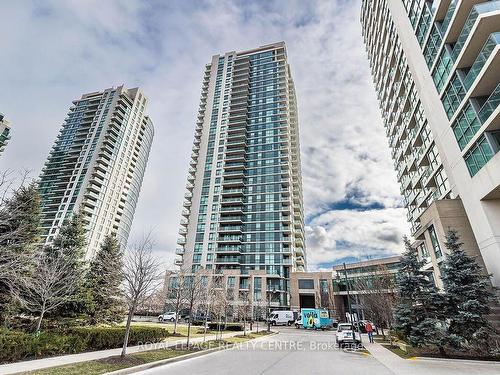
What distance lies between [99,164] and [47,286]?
8201cm

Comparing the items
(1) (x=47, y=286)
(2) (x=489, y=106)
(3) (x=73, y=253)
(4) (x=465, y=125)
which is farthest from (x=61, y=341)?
(4) (x=465, y=125)

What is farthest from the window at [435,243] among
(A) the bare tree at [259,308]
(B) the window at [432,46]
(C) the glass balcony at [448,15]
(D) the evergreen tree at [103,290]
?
(A) the bare tree at [259,308]

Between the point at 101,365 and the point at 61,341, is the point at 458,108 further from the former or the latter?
the point at 61,341

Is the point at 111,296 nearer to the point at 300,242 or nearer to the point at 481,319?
the point at 481,319

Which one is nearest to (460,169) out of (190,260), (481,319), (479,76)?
(479,76)

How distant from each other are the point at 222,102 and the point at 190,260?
168 feet

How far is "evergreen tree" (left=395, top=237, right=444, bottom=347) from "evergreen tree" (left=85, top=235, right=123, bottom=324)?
21.4 metres

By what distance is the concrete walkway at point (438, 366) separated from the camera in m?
11.9

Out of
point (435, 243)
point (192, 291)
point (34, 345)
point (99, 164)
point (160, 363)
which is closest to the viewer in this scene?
point (34, 345)

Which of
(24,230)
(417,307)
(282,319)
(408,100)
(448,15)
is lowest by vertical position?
(282,319)

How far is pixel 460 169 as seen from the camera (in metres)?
21.7

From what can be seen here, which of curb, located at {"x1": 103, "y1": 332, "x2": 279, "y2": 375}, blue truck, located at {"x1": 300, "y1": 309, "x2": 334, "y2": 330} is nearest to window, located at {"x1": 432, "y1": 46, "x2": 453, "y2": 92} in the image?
curb, located at {"x1": 103, "y1": 332, "x2": 279, "y2": 375}

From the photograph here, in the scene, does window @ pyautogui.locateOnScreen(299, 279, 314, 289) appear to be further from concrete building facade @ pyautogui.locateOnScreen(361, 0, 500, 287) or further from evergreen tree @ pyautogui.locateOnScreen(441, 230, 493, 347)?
evergreen tree @ pyautogui.locateOnScreen(441, 230, 493, 347)

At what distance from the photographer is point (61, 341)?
12.8m
